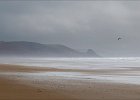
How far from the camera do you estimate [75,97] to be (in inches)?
555

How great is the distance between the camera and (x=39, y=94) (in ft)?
48.5

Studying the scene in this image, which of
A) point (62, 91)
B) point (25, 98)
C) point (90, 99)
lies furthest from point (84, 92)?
point (25, 98)

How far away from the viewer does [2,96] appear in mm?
13867

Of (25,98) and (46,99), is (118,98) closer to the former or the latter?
(46,99)

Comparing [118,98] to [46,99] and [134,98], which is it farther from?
[46,99]

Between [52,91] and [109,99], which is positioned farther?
[52,91]

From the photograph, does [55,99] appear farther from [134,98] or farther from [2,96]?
[134,98]

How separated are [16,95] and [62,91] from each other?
2.70m

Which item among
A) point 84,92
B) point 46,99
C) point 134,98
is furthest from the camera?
point 84,92

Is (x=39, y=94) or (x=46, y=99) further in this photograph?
(x=39, y=94)

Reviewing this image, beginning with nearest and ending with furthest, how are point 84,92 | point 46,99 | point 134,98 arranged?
1. point 46,99
2. point 134,98
3. point 84,92

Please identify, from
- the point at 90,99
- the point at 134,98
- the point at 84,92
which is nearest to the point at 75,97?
the point at 90,99

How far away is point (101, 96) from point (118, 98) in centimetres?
88

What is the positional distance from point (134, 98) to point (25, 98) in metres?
5.16
